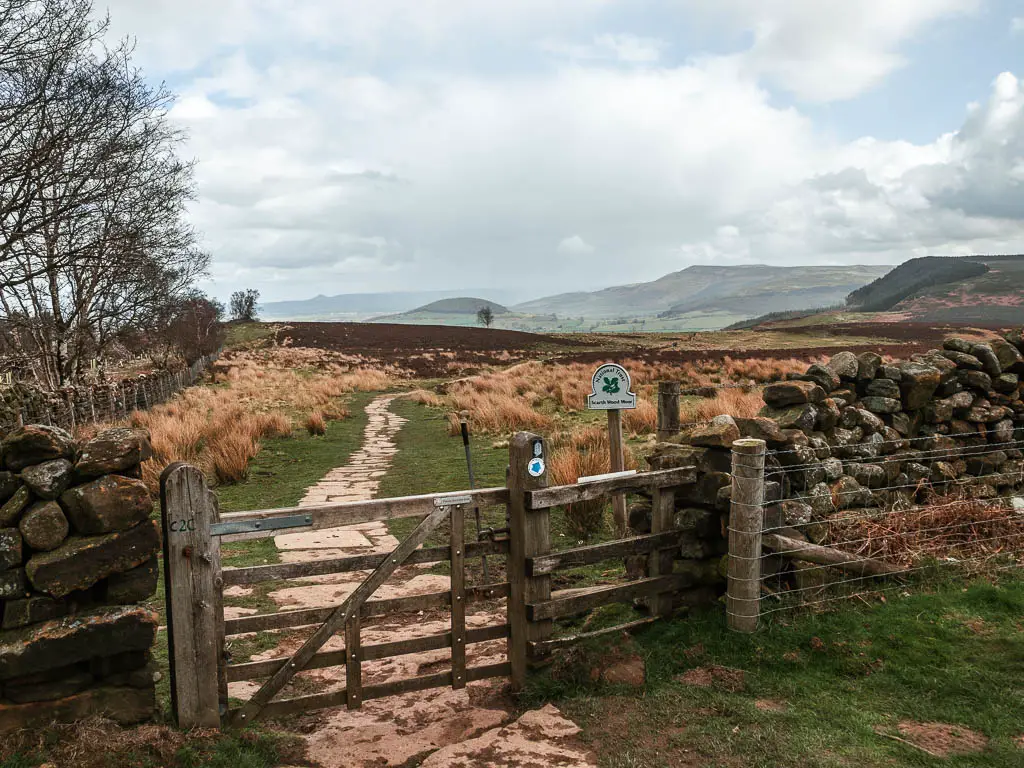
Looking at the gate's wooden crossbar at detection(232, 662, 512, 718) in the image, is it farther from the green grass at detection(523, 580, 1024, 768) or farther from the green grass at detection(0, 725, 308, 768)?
the green grass at detection(523, 580, 1024, 768)

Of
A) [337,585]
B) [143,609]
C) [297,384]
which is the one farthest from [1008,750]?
[297,384]

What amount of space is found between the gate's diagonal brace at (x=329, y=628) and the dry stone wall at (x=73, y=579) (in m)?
0.53

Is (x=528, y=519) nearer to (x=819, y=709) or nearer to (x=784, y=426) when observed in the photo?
(x=819, y=709)

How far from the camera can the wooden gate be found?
3.68 meters

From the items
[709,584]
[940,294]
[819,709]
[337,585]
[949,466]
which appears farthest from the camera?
[940,294]

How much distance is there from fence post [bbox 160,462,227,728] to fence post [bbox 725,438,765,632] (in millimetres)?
3326

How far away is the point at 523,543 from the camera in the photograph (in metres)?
4.53

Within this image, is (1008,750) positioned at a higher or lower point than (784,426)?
lower

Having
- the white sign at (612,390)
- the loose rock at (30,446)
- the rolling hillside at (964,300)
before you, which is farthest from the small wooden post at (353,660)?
the rolling hillside at (964,300)

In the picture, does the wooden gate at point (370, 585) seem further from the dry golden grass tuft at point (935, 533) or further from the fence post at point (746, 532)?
the dry golden grass tuft at point (935, 533)

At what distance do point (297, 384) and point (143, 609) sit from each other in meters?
→ 27.3

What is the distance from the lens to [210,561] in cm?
370

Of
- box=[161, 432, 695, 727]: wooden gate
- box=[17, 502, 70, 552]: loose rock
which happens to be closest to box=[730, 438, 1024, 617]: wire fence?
box=[161, 432, 695, 727]: wooden gate

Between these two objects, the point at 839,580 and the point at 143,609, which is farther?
the point at 839,580
